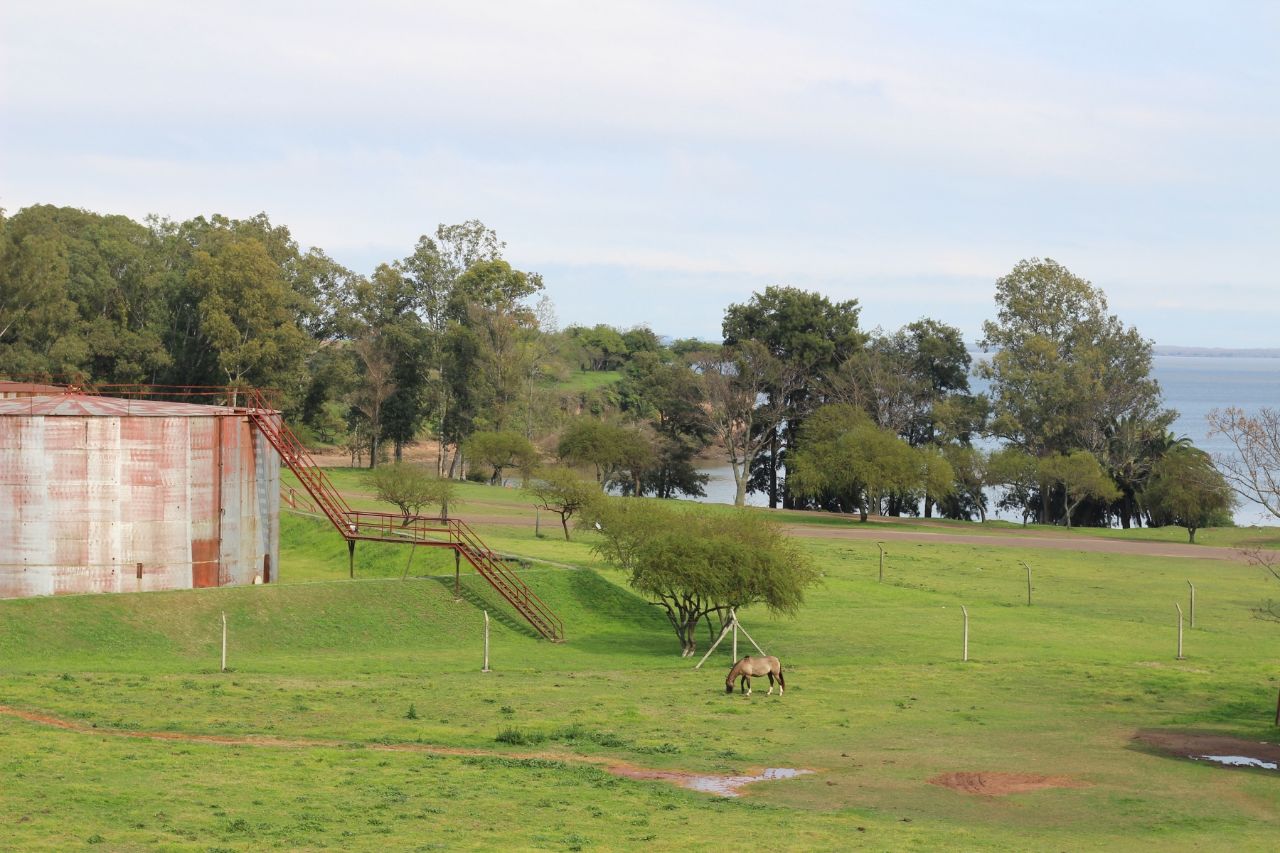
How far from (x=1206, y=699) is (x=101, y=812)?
29.1 metres

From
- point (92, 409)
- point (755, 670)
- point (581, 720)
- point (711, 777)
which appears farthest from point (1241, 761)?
point (92, 409)

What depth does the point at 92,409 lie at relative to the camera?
146 feet

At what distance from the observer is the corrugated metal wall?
43.3m

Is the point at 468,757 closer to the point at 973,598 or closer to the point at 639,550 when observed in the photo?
the point at 639,550

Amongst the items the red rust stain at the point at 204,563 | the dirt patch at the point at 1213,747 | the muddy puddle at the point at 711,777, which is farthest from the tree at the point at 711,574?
the muddy puddle at the point at 711,777

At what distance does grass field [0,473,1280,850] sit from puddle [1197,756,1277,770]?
1.09 meters

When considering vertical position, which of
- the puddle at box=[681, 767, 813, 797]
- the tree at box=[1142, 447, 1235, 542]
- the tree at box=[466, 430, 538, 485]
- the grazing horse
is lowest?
the puddle at box=[681, 767, 813, 797]

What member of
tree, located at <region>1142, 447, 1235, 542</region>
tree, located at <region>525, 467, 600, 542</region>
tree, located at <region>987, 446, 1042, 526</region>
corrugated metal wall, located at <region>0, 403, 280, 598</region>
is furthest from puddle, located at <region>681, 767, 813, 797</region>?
tree, located at <region>987, 446, 1042, 526</region>

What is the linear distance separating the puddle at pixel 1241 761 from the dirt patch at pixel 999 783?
427 cm

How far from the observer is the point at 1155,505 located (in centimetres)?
9381

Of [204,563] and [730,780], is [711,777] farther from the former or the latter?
[204,563]

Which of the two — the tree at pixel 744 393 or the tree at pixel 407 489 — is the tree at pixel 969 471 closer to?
the tree at pixel 744 393

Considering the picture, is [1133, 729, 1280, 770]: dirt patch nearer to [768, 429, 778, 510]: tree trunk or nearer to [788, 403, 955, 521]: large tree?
[788, 403, 955, 521]: large tree

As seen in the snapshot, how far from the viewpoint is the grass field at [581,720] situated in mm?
23234
